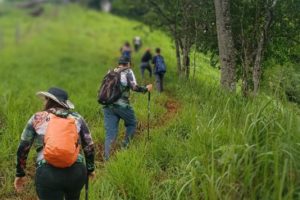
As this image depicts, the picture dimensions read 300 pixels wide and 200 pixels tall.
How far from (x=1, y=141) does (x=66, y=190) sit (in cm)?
424

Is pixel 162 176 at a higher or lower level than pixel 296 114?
lower

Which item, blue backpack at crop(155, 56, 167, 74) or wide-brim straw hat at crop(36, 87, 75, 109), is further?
blue backpack at crop(155, 56, 167, 74)

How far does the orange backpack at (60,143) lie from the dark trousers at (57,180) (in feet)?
0.37

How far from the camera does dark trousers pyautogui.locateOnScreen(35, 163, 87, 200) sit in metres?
5.18

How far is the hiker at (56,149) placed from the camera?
5.07 metres

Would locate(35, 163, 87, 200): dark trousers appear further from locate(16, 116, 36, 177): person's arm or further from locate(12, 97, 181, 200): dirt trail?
locate(12, 97, 181, 200): dirt trail

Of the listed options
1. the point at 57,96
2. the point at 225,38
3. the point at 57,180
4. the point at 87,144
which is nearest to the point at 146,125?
the point at 225,38

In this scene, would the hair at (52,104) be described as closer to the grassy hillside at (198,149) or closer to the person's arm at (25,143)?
the person's arm at (25,143)

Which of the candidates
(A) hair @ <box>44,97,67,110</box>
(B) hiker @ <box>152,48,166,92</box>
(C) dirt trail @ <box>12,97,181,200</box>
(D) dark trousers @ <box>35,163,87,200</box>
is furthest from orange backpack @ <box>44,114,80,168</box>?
(B) hiker @ <box>152,48,166,92</box>

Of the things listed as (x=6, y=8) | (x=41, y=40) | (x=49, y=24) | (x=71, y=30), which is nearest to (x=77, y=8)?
(x=6, y=8)

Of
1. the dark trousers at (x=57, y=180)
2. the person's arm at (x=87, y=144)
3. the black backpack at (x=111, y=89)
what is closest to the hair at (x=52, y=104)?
the person's arm at (x=87, y=144)

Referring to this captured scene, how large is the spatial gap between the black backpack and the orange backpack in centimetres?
349

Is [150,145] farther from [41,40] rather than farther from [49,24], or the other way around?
[49,24]

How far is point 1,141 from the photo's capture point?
9211mm
